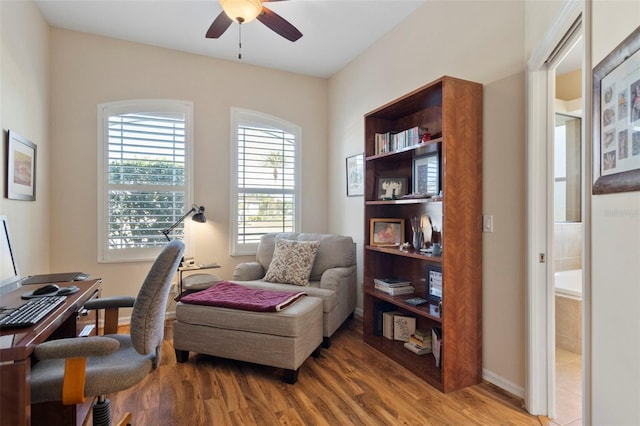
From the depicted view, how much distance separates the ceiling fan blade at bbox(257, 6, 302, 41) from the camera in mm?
2283

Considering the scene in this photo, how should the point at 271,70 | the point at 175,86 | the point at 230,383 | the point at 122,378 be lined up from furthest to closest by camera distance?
the point at 271,70
the point at 175,86
the point at 230,383
the point at 122,378

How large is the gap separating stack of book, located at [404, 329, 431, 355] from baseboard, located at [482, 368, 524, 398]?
45 cm

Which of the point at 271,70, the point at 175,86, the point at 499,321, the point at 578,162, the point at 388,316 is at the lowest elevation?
the point at 388,316

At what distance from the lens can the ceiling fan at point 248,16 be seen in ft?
6.85

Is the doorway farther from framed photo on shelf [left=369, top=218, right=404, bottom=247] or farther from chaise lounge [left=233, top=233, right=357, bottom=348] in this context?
chaise lounge [left=233, top=233, right=357, bottom=348]

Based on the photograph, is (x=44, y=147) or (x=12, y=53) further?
(x=44, y=147)

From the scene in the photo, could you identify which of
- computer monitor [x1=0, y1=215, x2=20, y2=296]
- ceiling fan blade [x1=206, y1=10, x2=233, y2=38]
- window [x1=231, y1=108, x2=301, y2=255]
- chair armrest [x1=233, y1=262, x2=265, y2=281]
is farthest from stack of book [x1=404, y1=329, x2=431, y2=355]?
ceiling fan blade [x1=206, y1=10, x2=233, y2=38]

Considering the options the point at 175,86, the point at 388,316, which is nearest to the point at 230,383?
the point at 388,316

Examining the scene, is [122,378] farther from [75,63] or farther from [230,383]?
[75,63]

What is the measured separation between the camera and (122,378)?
53.4 inches

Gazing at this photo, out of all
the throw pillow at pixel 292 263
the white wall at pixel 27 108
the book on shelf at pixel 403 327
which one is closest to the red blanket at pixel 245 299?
the throw pillow at pixel 292 263

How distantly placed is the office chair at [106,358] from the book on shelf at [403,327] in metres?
1.97

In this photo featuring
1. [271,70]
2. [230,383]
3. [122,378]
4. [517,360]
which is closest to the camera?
[122,378]

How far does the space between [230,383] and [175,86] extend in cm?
303
